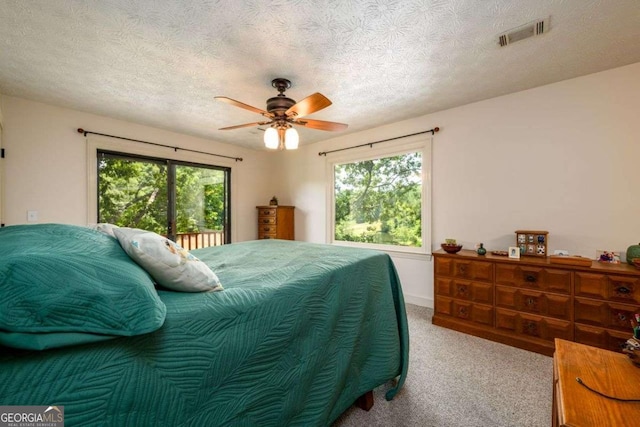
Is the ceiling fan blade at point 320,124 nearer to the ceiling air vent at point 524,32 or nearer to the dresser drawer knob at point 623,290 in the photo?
the ceiling air vent at point 524,32

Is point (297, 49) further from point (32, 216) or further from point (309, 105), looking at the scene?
point (32, 216)

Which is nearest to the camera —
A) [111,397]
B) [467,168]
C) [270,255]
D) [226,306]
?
[111,397]

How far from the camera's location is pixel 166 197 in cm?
396

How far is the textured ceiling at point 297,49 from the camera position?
1.62m

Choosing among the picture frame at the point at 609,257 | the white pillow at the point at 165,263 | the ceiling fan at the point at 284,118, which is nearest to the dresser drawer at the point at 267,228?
the ceiling fan at the point at 284,118

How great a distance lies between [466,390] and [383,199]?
261 centimetres

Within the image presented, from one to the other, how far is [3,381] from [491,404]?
2.34m

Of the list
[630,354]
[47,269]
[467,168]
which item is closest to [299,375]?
[47,269]

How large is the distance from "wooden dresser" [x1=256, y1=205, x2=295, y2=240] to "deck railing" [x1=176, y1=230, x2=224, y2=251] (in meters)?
0.77

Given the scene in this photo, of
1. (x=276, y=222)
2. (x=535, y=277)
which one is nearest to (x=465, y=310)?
(x=535, y=277)

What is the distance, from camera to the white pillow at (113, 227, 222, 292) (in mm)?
958

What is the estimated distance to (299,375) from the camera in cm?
118

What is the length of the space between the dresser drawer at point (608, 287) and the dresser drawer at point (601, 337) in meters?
0.26

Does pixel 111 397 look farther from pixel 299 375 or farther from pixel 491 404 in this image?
pixel 491 404
